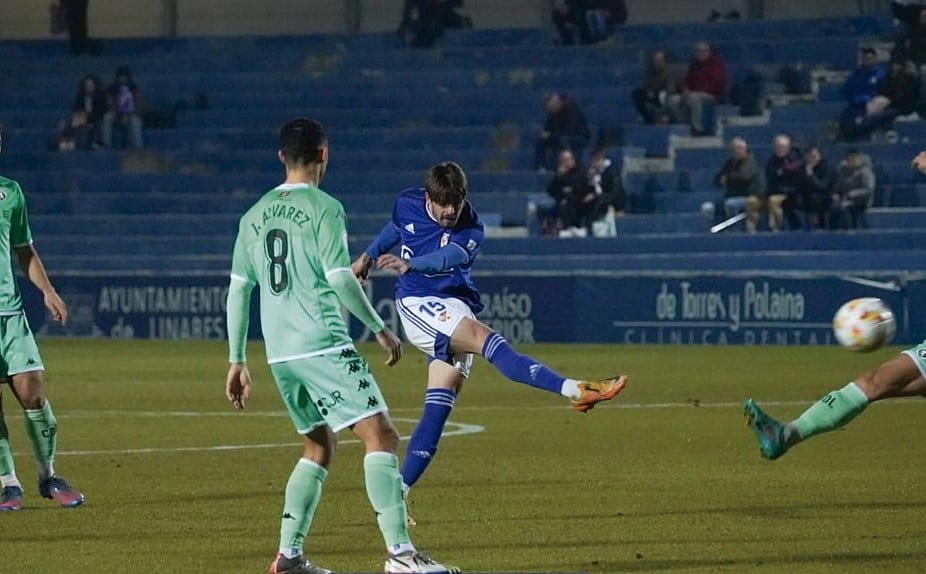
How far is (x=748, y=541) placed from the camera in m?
9.22

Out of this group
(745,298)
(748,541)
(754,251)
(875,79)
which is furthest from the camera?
(875,79)

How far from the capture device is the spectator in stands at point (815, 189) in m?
29.2

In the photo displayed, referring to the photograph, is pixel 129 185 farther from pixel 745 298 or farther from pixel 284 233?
pixel 284 233

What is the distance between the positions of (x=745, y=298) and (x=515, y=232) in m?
6.14

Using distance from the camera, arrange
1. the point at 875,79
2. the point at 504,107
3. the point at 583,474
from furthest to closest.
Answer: the point at 504,107
the point at 875,79
the point at 583,474

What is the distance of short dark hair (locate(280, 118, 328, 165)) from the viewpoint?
7.78m

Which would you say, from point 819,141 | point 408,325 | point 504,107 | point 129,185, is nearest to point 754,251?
point 819,141

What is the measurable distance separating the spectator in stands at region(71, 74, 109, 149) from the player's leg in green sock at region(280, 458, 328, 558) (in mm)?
30143

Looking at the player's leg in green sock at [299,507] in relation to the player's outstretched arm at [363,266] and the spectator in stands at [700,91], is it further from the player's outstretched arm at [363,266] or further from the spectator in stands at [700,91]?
the spectator in stands at [700,91]

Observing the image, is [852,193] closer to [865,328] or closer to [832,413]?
[865,328]

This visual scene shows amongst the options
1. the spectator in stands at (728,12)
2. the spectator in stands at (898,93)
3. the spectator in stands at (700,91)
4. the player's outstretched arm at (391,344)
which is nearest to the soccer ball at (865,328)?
the player's outstretched arm at (391,344)

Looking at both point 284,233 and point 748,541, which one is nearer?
point 284,233

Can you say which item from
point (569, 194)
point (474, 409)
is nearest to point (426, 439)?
point (474, 409)

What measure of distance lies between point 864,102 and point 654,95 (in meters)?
3.91
